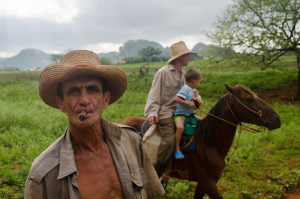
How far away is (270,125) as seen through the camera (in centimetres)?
346

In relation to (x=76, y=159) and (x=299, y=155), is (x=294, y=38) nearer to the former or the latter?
(x=299, y=155)

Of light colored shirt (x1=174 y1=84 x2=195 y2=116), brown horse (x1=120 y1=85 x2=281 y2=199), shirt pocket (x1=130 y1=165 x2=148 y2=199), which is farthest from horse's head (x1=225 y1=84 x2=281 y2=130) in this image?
shirt pocket (x1=130 y1=165 x2=148 y2=199)

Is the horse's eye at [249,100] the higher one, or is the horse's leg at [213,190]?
the horse's eye at [249,100]

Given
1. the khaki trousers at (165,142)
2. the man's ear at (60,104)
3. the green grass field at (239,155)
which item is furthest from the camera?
the green grass field at (239,155)

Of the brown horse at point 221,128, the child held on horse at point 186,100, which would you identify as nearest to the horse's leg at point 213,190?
the brown horse at point 221,128

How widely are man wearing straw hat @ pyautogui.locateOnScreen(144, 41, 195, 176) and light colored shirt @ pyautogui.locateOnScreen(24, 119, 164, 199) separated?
1.96 m

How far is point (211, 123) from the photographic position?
3.78 meters

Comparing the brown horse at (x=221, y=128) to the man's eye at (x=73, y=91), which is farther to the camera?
the brown horse at (x=221, y=128)

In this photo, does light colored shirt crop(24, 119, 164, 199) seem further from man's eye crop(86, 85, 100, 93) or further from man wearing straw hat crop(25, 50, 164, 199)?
man's eye crop(86, 85, 100, 93)

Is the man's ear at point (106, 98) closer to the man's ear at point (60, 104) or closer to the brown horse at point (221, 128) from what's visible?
the man's ear at point (60, 104)

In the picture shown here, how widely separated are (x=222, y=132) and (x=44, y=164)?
2.85 m

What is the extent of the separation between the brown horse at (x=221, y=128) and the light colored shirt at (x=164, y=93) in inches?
24.4

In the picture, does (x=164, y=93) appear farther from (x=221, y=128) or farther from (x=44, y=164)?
(x=44, y=164)

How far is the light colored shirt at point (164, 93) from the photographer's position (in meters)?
3.93
